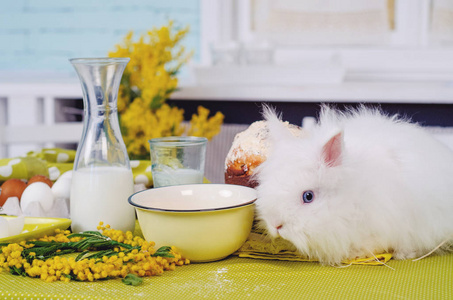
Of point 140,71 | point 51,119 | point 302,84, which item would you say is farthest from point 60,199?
point 51,119

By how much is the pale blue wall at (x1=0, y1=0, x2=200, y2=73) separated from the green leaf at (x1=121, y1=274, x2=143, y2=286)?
7.75 feet

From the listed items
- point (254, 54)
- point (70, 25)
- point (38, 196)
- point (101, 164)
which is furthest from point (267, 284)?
point (70, 25)

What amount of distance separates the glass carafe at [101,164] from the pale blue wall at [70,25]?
6.80ft

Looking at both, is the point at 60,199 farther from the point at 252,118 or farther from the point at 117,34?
the point at 117,34

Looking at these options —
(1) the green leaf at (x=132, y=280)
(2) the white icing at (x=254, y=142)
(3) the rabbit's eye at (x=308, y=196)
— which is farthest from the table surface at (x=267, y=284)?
(2) the white icing at (x=254, y=142)

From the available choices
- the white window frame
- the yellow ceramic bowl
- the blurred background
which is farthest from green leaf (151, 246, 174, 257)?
the white window frame

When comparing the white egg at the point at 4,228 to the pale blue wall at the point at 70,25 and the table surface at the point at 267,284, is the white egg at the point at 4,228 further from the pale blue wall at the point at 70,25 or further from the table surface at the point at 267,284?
the pale blue wall at the point at 70,25

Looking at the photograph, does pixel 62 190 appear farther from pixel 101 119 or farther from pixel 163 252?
pixel 163 252

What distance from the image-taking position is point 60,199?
105 centimetres

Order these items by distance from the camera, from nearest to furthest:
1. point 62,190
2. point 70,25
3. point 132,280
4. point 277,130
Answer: point 132,280 → point 277,130 → point 62,190 → point 70,25

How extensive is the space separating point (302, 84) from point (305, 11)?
482 millimetres

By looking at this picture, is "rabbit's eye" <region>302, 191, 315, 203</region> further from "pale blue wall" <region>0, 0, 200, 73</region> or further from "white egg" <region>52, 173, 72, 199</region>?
"pale blue wall" <region>0, 0, 200, 73</region>

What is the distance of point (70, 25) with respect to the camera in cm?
296

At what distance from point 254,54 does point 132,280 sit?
2034 millimetres
